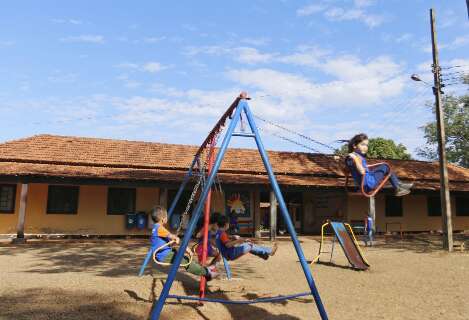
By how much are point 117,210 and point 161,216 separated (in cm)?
1268

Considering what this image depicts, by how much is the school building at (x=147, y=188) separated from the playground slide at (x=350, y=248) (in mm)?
4467

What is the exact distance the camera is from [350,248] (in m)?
10.3

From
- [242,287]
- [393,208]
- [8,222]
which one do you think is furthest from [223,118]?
[393,208]

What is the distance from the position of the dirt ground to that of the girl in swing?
184 cm

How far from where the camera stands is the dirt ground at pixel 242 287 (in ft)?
17.6

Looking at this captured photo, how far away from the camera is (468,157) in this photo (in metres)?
34.2

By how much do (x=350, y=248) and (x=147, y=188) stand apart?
10.6 metres

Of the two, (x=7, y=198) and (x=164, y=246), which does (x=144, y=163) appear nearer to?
(x=7, y=198)

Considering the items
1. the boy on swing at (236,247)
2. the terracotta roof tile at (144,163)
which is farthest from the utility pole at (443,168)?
the boy on swing at (236,247)

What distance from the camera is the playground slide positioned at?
388 inches

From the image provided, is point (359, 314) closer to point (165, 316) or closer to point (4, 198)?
point (165, 316)

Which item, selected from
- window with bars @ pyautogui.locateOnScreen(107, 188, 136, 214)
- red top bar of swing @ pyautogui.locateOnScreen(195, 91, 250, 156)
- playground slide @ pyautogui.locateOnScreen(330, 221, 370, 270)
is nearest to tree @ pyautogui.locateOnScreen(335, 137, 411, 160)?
window with bars @ pyautogui.locateOnScreen(107, 188, 136, 214)

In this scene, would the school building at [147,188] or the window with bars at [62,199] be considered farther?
the window with bars at [62,199]

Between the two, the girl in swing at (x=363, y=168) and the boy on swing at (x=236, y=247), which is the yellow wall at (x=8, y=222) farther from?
the girl in swing at (x=363, y=168)
